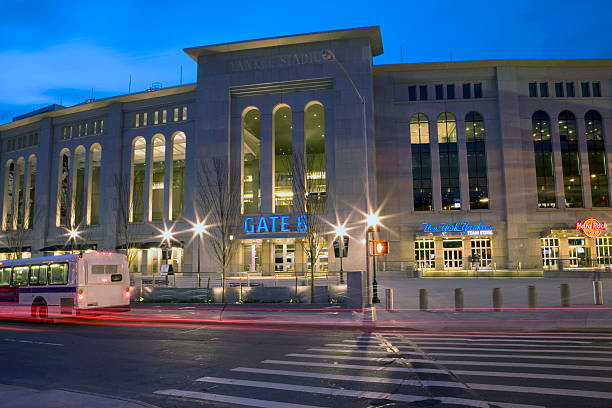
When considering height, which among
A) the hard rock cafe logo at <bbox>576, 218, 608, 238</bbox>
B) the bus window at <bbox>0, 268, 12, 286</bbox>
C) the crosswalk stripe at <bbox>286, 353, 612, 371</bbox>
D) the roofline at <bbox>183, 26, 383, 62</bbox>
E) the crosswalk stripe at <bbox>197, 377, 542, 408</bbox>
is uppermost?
the roofline at <bbox>183, 26, 383, 62</bbox>

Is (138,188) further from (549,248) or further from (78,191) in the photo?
(549,248)

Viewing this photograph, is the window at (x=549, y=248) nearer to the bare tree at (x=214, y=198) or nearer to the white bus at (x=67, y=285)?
the bare tree at (x=214, y=198)

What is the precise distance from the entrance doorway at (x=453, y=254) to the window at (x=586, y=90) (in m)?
21.2

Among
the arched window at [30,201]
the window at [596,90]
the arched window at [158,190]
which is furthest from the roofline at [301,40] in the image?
the arched window at [30,201]

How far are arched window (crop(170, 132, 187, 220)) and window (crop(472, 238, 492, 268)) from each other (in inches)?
1292

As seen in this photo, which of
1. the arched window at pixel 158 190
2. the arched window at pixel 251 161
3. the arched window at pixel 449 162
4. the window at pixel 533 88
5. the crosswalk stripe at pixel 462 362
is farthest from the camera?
the arched window at pixel 158 190

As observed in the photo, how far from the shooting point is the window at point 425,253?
49188mm

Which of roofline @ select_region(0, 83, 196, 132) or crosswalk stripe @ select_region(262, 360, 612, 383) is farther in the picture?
roofline @ select_region(0, 83, 196, 132)

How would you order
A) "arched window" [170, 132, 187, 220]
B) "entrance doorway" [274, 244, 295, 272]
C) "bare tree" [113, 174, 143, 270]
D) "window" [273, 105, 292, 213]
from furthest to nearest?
"arched window" [170, 132, 187, 220], "window" [273, 105, 292, 213], "entrance doorway" [274, 244, 295, 272], "bare tree" [113, 174, 143, 270]

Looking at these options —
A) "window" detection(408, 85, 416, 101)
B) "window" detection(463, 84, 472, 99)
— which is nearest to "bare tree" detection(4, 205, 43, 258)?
"window" detection(408, 85, 416, 101)

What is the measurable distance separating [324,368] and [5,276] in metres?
20.1

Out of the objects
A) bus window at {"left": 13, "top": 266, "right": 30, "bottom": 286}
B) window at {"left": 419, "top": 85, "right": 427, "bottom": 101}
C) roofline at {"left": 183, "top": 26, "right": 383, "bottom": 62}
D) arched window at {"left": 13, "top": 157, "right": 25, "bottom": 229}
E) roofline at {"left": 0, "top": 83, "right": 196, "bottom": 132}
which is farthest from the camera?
arched window at {"left": 13, "top": 157, "right": 25, "bottom": 229}

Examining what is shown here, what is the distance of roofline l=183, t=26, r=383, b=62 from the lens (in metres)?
45.5

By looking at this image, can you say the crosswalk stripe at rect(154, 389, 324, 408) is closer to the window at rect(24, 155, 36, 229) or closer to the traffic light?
the traffic light
